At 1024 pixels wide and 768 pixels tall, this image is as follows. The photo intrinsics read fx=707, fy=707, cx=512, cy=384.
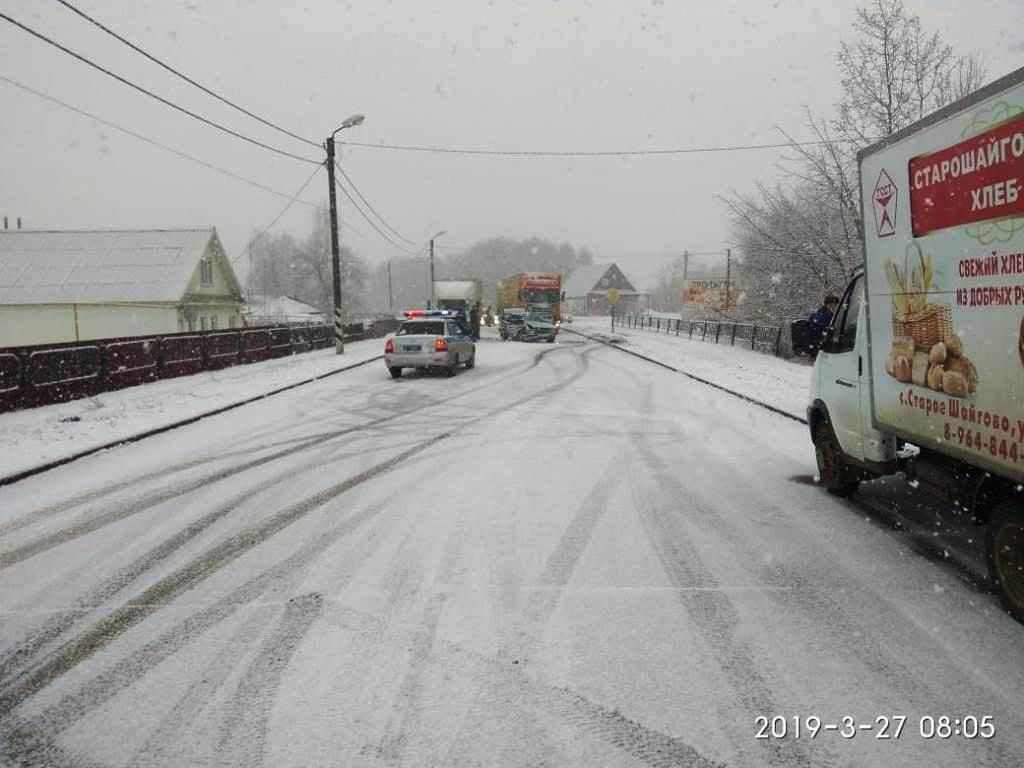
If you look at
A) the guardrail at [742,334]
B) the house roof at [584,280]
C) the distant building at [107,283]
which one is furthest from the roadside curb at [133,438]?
the house roof at [584,280]

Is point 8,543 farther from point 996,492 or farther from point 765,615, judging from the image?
point 996,492

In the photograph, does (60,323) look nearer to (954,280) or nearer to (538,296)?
(538,296)

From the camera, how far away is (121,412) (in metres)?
12.7

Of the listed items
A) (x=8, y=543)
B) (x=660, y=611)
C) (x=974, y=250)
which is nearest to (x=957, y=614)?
(x=660, y=611)

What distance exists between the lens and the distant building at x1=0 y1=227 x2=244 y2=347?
33.1 m

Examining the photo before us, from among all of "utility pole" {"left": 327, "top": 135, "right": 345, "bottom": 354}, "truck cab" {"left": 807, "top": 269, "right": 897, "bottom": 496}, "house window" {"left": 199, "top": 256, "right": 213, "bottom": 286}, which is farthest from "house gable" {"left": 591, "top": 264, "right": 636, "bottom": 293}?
"truck cab" {"left": 807, "top": 269, "right": 897, "bottom": 496}

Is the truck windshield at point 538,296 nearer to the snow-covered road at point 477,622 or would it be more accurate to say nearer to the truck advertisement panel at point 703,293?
the truck advertisement panel at point 703,293

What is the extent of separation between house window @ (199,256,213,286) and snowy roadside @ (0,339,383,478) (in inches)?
758

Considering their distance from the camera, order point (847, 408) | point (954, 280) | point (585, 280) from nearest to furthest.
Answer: point (954, 280), point (847, 408), point (585, 280)

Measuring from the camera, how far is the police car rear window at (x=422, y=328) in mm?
19172

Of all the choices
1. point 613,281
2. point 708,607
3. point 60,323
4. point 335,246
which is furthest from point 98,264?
point 613,281

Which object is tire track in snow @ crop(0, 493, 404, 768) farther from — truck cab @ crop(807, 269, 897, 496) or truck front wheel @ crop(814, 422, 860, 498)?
truck front wheel @ crop(814, 422, 860, 498)

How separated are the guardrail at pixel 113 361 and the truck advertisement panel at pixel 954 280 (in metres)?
13.9

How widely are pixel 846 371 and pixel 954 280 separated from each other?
222 cm
